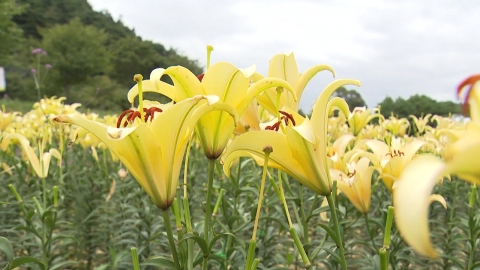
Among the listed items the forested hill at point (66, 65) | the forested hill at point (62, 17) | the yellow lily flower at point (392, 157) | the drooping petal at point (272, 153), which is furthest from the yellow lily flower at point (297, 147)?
the forested hill at point (62, 17)

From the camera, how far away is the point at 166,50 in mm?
36219

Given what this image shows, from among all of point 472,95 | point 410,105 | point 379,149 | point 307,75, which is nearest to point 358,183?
point 379,149

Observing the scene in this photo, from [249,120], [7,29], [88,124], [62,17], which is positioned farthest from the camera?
[62,17]

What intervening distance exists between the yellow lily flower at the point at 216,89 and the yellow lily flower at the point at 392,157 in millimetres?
492

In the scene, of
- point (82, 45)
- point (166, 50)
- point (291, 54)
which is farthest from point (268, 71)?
point (166, 50)

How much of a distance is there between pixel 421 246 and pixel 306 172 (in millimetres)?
510

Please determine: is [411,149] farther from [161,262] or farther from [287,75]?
[161,262]

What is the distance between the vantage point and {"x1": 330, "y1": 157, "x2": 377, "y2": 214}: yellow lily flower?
1.22 m

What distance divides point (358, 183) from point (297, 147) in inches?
20.7

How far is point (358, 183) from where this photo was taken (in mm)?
1233

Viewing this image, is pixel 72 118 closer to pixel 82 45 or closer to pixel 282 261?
pixel 282 261

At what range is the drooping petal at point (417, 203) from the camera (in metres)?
0.32

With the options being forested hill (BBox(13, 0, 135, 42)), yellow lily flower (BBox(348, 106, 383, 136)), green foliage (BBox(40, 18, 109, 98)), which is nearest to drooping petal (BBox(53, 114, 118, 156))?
yellow lily flower (BBox(348, 106, 383, 136))

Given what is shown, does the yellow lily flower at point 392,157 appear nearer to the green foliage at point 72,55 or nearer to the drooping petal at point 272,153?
the drooping petal at point 272,153
